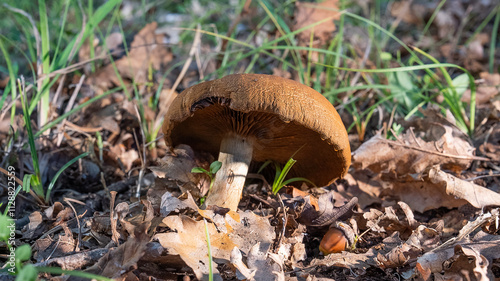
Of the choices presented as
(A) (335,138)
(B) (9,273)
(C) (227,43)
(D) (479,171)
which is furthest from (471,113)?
(B) (9,273)

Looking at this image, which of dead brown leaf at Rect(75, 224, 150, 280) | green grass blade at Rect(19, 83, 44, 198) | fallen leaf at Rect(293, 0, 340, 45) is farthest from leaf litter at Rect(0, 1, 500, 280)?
fallen leaf at Rect(293, 0, 340, 45)

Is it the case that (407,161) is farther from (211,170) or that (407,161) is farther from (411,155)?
(211,170)

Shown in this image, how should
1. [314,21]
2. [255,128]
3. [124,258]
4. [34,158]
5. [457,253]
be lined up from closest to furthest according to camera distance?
[124,258], [457,253], [34,158], [255,128], [314,21]

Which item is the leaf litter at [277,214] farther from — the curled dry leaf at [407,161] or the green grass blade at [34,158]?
the green grass blade at [34,158]

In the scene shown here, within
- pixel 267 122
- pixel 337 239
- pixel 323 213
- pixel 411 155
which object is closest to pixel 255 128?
pixel 267 122

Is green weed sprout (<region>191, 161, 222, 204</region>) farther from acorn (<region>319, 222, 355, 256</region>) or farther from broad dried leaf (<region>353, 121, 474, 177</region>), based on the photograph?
broad dried leaf (<region>353, 121, 474, 177</region>)
